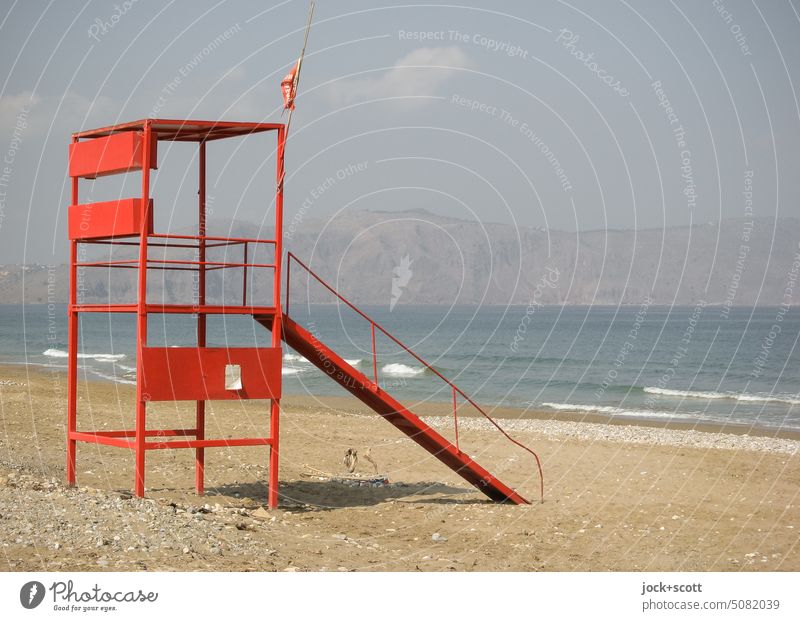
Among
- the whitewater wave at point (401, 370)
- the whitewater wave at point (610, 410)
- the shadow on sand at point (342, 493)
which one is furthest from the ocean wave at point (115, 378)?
the shadow on sand at point (342, 493)

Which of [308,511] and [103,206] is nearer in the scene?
[103,206]

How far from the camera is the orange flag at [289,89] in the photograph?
55.3ft

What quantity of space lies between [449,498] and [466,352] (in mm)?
77120

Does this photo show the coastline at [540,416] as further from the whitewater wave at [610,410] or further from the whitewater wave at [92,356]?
the whitewater wave at [92,356]

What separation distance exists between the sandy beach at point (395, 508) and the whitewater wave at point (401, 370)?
3677 cm

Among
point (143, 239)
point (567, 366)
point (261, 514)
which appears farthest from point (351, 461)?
point (567, 366)

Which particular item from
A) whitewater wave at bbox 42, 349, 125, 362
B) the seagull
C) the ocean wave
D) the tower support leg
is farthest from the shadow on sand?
whitewater wave at bbox 42, 349, 125, 362

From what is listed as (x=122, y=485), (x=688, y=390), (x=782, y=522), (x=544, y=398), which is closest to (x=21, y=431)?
(x=122, y=485)

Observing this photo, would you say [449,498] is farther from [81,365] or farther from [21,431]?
[81,365]

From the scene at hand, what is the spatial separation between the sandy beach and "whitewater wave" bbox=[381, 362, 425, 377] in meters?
36.8

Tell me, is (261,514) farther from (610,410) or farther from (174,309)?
(610,410)

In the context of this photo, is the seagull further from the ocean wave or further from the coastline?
the ocean wave

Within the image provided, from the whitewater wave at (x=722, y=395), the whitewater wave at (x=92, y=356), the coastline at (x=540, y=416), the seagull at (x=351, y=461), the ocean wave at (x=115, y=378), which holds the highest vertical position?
the whitewater wave at (x=92, y=356)

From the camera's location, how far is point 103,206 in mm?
16875
